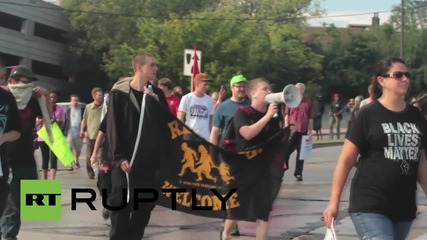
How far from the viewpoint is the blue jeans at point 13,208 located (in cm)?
755

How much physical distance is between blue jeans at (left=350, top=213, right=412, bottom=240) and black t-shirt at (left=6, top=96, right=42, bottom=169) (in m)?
3.42

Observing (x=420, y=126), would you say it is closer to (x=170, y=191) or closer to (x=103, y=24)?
(x=170, y=191)

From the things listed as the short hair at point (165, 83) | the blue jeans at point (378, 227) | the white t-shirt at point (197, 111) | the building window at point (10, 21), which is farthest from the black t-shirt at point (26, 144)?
the building window at point (10, 21)

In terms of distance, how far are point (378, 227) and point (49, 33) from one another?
6394cm

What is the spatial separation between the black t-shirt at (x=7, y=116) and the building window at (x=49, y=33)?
59787 millimetres

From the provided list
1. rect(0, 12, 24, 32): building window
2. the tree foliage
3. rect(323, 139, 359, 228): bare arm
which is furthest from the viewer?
rect(0, 12, 24, 32): building window

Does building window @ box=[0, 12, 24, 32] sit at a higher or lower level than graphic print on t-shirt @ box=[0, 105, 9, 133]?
higher

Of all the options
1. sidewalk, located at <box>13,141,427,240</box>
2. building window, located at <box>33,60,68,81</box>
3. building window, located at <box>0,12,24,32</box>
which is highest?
building window, located at <box>0,12,24,32</box>

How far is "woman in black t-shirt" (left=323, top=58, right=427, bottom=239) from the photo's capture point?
16.5ft

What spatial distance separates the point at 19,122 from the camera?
22.7 feet

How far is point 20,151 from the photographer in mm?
7547

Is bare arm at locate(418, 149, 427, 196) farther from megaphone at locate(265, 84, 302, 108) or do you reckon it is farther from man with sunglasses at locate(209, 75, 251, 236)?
man with sunglasses at locate(209, 75, 251, 236)

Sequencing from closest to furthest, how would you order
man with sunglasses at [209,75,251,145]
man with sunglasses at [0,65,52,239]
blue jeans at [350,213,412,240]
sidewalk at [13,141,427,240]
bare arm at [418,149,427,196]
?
blue jeans at [350,213,412,240]
bare arm at [418,149,427,196]
man with sunglasses at [0,65,52,239]
man with sunglasses at [209,75,251,145]
sidewalk at [13,141,427,240]

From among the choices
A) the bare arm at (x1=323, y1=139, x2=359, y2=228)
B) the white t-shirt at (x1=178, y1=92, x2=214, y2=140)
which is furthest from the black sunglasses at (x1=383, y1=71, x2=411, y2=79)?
the white t-shirt at (x1=178, y1=92, x2=214, y2=140)
